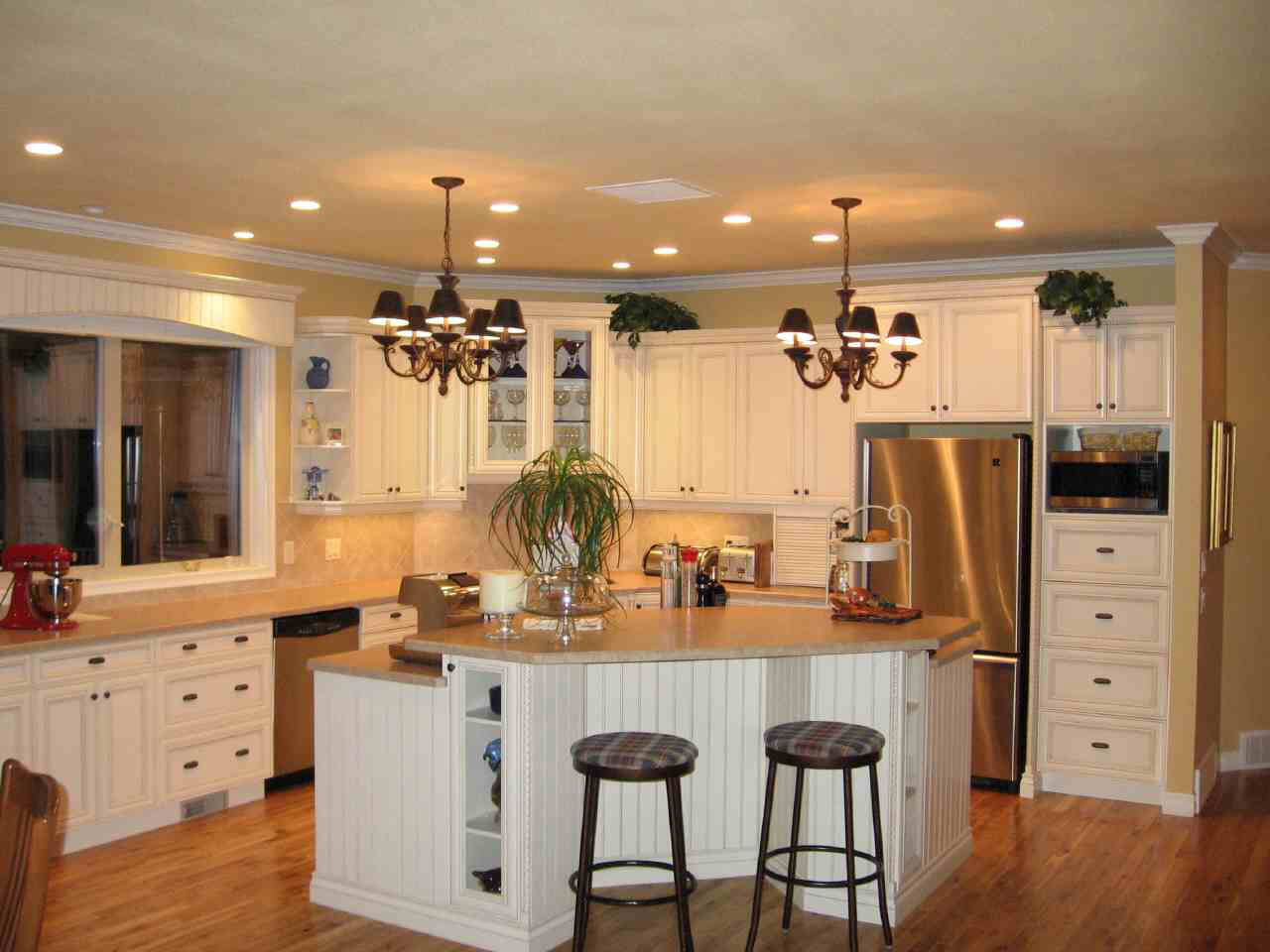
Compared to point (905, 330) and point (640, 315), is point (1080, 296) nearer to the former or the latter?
point (905, 330)

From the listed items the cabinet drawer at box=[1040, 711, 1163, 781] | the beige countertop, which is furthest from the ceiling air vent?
the cabinet drawer at box=[1040, 711, 1163, 781]

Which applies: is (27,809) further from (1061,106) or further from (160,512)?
(160,512)

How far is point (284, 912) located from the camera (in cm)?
449

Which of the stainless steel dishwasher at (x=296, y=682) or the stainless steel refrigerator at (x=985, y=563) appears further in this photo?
the stainless steel refrigerator at (x=985, y=563)

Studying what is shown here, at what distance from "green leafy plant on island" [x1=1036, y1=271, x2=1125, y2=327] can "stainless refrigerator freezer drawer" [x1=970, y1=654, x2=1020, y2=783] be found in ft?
5.65

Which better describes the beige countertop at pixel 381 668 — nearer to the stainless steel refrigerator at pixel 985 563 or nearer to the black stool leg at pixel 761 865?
the black stool leg at pixel 761 865

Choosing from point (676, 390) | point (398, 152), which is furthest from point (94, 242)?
point (676, 390)

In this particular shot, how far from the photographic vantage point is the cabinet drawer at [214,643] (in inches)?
217

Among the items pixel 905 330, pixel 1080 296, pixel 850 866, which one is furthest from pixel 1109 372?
pixel 850 866

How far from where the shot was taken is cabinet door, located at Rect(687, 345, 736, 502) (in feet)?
23.7

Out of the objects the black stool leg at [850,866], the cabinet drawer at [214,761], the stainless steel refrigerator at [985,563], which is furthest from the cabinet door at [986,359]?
the cabinet drawer at [214,761]

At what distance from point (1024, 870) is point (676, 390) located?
3.40 meters

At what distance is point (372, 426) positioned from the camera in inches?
272

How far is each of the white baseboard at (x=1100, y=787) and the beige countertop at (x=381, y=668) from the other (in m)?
3.49
